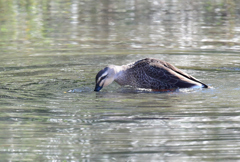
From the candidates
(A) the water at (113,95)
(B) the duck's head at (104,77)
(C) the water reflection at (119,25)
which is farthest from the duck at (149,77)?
(C) the water reflection at (119,25)

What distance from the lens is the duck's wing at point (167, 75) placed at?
8409mm

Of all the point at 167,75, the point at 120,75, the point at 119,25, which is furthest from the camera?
the point at 119,25

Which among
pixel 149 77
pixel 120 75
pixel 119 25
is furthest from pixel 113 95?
pixel 119 25

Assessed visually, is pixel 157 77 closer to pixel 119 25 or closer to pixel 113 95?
pixel 113 95

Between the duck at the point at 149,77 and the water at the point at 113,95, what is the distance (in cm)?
19

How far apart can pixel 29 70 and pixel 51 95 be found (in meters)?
2.46

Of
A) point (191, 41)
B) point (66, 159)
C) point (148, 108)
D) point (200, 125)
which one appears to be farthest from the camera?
point (191, 41)

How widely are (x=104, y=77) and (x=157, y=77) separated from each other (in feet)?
3.19

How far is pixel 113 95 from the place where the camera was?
806 centimetres

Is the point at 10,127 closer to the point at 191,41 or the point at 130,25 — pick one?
the point at 191,41

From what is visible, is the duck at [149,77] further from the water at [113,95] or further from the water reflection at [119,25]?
the water reflection at [119,25]

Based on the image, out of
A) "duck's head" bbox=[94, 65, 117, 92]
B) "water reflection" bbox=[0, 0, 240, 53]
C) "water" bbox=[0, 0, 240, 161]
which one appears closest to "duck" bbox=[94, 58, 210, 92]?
"duck's head" bbox=[94, 65, 117, 92]

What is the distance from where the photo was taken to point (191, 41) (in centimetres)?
1360

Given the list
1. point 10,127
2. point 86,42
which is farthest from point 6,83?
point 86,42
